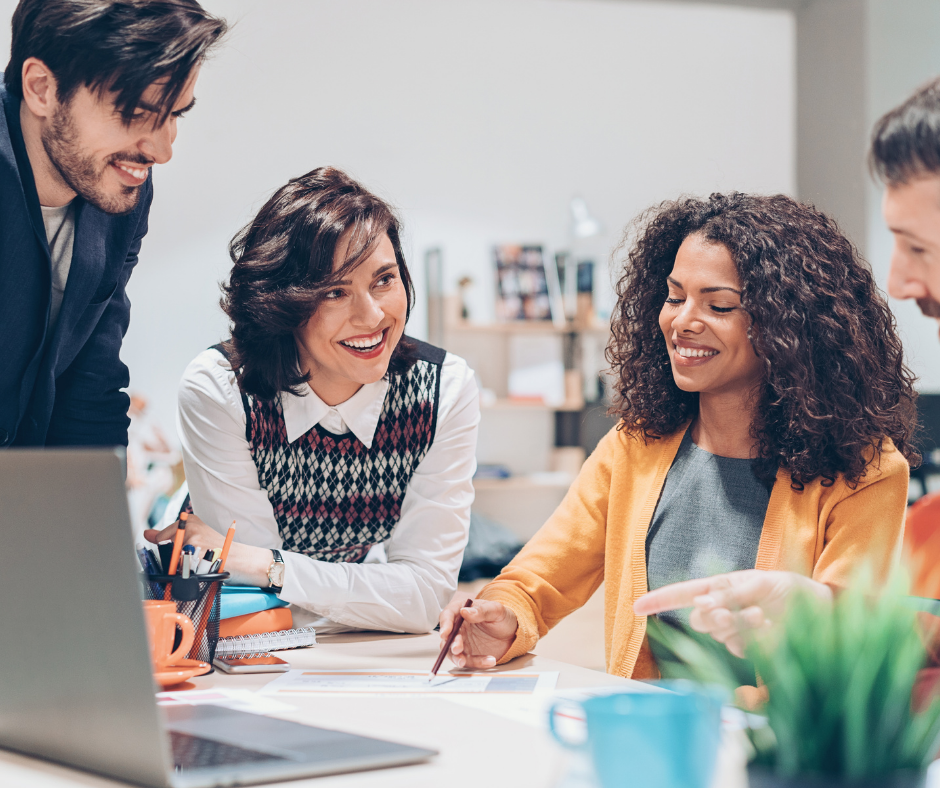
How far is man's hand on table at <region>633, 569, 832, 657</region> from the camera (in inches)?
27.0

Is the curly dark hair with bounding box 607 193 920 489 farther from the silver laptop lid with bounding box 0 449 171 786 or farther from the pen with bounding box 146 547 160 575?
the silver laptop lid with bounding box 0 449 171 786

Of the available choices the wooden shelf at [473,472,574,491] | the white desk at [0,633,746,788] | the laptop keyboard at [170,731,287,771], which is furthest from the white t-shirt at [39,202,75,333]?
the wooden shelf at [473,472,574,491]

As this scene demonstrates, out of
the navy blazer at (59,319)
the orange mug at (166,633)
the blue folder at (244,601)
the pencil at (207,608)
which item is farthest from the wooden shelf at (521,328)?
the orange mug at (166,633)

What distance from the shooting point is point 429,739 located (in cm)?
84

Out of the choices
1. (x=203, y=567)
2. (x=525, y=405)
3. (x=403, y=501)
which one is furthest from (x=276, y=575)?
(x=525, y=405)

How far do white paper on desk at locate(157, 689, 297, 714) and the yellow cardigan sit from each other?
1.18ft

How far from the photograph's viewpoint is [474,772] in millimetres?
748

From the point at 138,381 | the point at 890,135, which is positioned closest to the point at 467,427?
the point at 890,135

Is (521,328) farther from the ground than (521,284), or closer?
closer

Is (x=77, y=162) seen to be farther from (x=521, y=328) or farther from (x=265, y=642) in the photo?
(x=521, y=328)

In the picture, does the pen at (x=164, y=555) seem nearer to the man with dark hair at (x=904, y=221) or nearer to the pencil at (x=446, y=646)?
the pencil at (x=446, y=646)

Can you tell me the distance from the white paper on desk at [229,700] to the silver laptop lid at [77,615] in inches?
8.0

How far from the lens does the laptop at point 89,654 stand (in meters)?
0.66

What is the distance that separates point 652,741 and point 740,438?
1.04 meters
